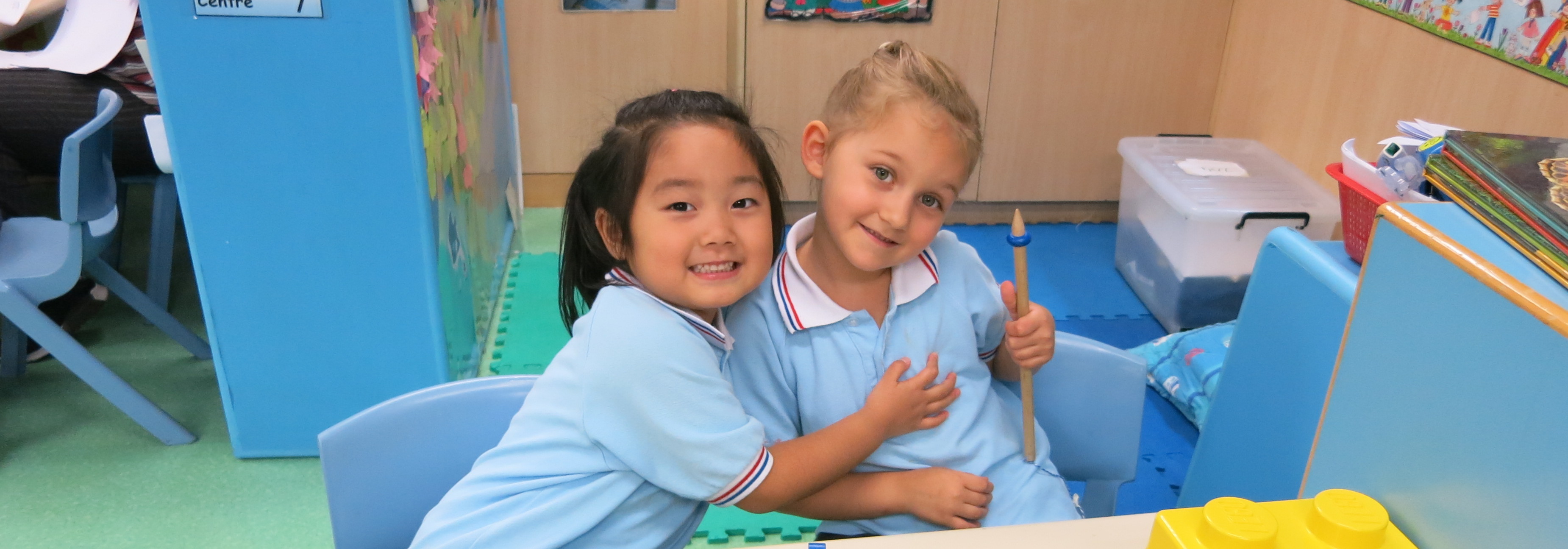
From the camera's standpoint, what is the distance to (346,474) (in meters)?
1.00

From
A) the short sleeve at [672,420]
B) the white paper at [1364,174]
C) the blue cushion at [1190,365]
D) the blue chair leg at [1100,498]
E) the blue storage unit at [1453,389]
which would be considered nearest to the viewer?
the blue storage unit at [1453,389]

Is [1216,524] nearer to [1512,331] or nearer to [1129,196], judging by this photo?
[1512,331]

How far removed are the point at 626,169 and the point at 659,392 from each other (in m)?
0.24

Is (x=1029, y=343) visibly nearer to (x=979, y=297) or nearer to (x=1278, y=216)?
(x=979, y=297)

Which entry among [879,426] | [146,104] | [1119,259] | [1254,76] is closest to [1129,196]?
[1119,259]

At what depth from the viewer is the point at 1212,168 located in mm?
2596

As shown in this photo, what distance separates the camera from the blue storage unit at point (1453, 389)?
546 mm

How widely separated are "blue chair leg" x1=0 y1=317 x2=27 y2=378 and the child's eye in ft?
6.70

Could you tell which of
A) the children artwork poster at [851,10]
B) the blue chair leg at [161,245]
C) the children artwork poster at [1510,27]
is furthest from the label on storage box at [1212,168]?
the blue chair leg at [161,245]

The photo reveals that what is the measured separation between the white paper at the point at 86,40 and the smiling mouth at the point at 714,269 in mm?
1894

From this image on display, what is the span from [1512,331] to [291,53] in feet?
5.23

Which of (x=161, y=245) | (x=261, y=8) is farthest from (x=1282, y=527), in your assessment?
(x=161, y=245)

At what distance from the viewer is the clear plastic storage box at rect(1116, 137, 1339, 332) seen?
2385 millimetres

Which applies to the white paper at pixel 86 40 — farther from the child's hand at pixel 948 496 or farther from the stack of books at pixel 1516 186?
the stack of books at pixel 1516 186
